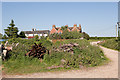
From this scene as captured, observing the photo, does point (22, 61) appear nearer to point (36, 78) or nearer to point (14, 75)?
point (14, 75)

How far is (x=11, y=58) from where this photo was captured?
912 centimetres

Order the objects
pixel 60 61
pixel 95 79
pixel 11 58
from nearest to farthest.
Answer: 1. pixel 95 79
2. pixel 60 61
3. pixel 11 58

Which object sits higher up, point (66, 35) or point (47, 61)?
point (66, 35)

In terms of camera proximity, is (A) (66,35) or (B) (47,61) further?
(A) (66,35)

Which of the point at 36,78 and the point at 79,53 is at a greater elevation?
the point at 79,53

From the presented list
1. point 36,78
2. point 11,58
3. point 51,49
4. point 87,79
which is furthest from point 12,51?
point 87,79

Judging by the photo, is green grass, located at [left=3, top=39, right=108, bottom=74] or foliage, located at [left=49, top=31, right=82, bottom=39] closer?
green grass, located at [left=3, top=39, right=108, bottom=74]

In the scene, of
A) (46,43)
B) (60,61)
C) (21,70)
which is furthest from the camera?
(46,43)

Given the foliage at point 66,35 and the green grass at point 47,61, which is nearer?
the green grass at point 47,61

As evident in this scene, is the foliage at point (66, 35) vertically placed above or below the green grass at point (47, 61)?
above

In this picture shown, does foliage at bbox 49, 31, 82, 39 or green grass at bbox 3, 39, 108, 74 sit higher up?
foliage at bbox 49, 31, 82, 39

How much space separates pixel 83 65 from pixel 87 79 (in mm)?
2338

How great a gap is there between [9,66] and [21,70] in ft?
3.48

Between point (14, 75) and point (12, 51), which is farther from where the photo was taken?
point (12, 51)
